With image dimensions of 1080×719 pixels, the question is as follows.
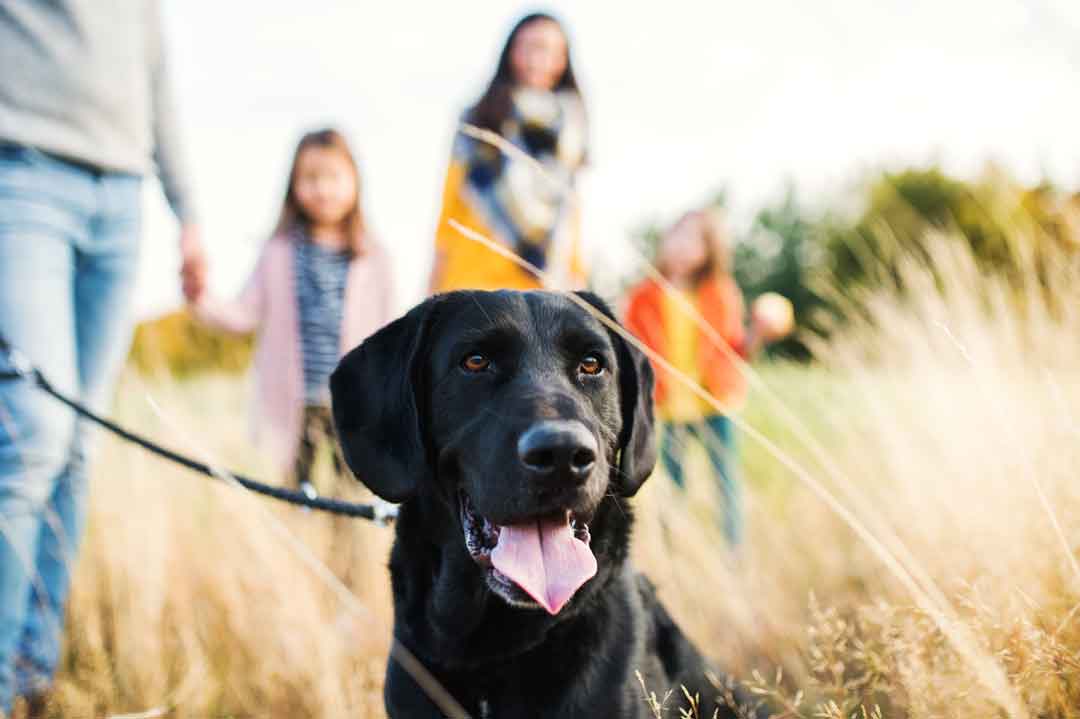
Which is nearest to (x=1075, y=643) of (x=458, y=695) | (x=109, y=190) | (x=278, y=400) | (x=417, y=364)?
(x=458, y=695)

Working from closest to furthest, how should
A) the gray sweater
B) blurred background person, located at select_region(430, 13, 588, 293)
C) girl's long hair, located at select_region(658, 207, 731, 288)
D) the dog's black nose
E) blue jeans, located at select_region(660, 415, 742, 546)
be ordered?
the dog's black nose
the gray sweater
blurred background person, located at select_region(430, 13, 588, 293)
blue jeans, located at select_region(660, 415, 742, 546)
girl's long hair, located at select_region(658, 207, 731, 288)

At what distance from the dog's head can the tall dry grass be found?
427 mm

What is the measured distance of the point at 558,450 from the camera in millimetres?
1604

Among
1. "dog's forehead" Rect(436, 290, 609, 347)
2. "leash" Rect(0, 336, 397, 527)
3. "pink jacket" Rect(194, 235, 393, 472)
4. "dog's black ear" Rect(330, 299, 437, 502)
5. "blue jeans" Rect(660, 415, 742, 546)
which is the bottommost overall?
"blue jeans" Rect(660, 415, 742, 546)

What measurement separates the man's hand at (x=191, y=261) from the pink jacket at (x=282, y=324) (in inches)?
29.0

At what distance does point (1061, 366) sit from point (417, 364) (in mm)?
2414

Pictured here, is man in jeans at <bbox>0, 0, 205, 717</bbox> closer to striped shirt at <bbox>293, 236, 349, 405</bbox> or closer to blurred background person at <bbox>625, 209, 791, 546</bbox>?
striped shirt at <bbox>293, 236, 349, 405</bbox>

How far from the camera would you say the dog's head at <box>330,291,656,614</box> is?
5.49ft

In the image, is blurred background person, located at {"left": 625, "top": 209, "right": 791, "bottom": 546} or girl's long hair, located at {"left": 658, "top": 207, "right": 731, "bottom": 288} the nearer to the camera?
blurred background person, located at {"left": 625, "top": 209, "right": 791, "bottom": 546}

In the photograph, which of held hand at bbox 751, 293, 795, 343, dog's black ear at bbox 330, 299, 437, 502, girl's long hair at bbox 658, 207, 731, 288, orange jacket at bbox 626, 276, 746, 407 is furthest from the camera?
girl's long hair at bbox 658, 207, 731, 288

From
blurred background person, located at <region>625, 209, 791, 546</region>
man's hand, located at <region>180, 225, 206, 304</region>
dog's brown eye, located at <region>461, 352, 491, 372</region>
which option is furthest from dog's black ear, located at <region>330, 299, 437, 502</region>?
blurred background person, located at <region>625, 209, 791, 546</region>

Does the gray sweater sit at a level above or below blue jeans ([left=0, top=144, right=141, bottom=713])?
above

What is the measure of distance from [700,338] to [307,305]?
7.04 feet

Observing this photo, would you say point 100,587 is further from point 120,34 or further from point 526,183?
point 526,183
